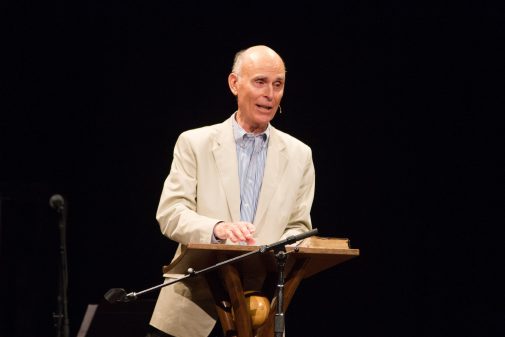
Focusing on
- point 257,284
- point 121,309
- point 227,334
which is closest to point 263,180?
point 257,284

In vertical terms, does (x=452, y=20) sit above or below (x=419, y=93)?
above

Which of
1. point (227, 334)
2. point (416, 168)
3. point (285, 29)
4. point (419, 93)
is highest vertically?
point (285, 29)

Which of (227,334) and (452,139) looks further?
(452,139)

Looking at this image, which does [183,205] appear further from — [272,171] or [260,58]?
[260,58]

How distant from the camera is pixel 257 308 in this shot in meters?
2.90

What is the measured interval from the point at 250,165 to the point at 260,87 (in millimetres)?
318

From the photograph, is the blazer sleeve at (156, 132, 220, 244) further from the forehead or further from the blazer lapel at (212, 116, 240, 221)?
the forehead

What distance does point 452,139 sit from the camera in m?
5.07

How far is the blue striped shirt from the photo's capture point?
10.6ft

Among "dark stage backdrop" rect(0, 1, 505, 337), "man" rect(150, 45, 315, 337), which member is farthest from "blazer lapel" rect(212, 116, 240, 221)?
"dark stage backdrop" rect(0, 1, 505, 337)

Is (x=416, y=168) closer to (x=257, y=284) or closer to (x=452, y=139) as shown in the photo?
(x=452, y=139)

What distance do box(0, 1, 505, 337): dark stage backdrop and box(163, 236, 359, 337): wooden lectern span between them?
2039mm

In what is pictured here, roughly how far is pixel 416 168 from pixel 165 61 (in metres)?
1.68

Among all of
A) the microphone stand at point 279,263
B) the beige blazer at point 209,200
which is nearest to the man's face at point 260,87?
the beige blazer at point 209,200
